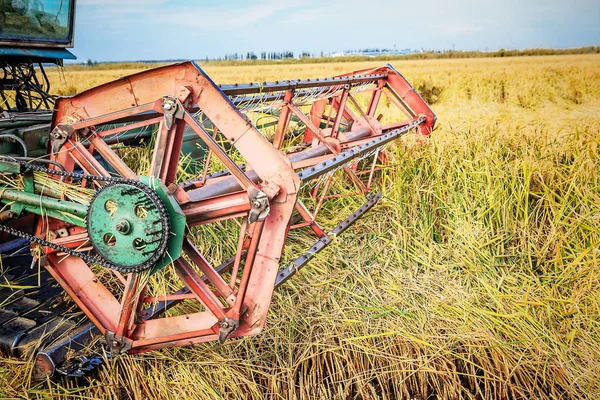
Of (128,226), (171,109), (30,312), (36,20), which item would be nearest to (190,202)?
(128,226)

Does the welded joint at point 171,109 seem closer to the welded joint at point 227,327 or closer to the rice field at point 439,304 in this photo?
the welded joint at point 227,327

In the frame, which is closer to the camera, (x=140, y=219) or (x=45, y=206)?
(x=140, y=219)

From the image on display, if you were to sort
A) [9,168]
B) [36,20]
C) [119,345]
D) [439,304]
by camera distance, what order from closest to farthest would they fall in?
[119,345], [9,168], [439,304], [36,20]

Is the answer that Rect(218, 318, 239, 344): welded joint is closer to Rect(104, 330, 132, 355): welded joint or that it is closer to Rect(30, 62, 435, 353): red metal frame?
Rect(30, 62, 435, 353): red metal frame

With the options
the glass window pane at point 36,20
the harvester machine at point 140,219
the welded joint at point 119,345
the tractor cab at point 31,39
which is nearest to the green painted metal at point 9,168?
the harvester machine at point 140,219

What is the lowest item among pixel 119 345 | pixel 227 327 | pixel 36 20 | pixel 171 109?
pixel 119 345

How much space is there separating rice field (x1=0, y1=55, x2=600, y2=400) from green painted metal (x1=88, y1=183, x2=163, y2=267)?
0.77 m

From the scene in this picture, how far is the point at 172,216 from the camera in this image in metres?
1.91

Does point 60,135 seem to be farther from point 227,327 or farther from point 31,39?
point 31,39

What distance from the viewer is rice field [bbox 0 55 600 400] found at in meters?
2.41

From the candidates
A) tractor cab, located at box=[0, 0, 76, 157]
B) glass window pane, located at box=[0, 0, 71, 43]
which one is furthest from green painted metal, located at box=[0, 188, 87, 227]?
glass window pane, located at box=[0, 0, 71, 43]

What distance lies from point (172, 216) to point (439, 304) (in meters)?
1.88

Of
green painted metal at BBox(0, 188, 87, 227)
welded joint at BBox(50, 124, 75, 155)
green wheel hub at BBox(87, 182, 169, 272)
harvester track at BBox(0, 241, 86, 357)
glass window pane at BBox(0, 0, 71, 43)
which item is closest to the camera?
green wheel hub at BBox(87, 182, 169, 272)

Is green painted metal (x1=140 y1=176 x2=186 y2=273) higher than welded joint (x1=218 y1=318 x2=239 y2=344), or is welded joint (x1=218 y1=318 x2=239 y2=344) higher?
green painted metal (x1=140 y1=176 x2=186 y2=273)
